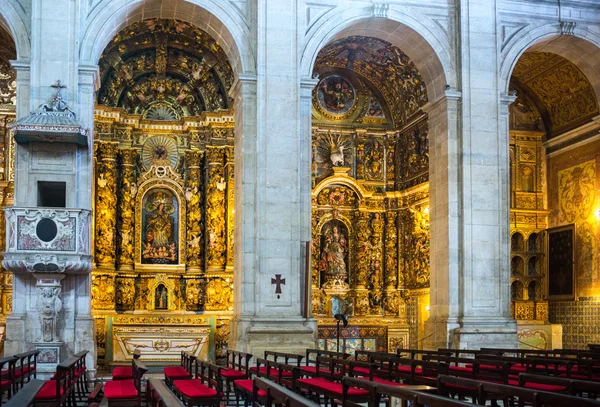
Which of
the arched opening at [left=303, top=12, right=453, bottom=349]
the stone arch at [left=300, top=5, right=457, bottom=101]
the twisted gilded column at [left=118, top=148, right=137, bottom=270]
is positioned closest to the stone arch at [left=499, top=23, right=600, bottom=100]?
the stone arch at [left=300, top=5, right=457, bottom=101]

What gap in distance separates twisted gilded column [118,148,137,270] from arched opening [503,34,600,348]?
1028cm

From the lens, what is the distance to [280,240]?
58.3ft

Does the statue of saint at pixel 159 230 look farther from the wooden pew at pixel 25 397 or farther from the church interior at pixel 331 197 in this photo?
the wooden pew at pixel 25 397

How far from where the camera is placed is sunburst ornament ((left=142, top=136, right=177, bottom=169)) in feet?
78.5

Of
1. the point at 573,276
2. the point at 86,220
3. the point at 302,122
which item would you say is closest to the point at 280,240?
the point at 302,122

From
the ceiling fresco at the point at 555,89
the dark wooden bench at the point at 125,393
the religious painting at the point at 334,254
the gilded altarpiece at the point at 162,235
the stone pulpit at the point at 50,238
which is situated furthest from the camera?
the religious painting at the point at 334,254

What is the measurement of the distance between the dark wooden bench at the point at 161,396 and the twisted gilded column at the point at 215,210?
14496mm

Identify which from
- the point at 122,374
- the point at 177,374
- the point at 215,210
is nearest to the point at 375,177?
the point at 215,210

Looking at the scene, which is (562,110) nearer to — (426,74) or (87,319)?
(426,74)

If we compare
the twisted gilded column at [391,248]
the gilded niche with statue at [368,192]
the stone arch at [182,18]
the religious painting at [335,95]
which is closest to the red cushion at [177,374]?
the stone arch at [182,18]

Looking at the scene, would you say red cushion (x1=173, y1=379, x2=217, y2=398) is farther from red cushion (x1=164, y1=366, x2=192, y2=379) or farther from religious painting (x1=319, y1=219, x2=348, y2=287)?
religious painting (x1=319, y1=219, x2=348, y2=287)

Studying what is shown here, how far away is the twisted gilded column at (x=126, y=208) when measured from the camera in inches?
908

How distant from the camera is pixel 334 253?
80.8 ft

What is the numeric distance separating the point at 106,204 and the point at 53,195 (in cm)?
543
